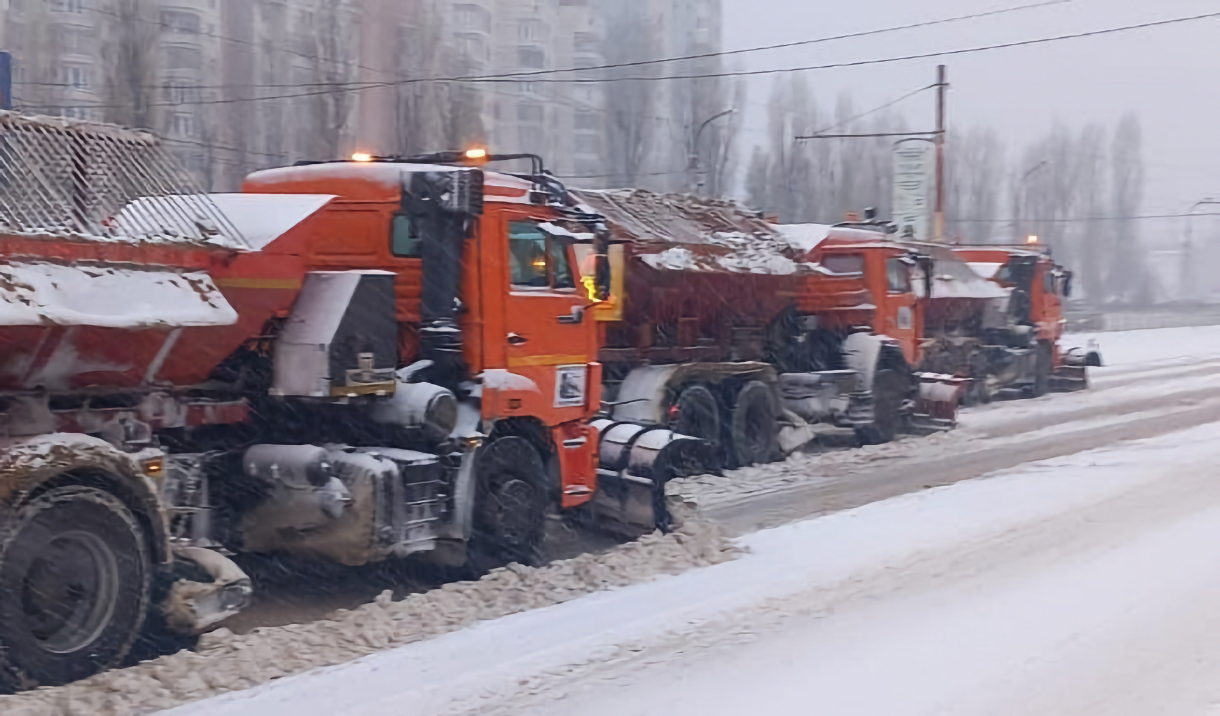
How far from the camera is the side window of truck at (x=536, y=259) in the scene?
9.11 metres

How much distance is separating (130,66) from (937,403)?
2351cm

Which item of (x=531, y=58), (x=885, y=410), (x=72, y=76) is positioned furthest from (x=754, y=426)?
(x=531, y=58)

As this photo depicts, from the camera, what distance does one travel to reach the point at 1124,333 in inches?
2084

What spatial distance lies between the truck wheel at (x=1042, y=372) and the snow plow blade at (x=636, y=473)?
16.7 meters

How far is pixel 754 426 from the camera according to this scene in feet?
49.8

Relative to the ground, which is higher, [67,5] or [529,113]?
[67,5]

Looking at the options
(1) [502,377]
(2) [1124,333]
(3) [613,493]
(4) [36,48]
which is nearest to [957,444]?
(3) [613,493]

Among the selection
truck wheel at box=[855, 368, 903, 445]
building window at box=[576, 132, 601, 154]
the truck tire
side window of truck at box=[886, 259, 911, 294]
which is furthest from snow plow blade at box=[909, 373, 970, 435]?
building window at box=[576, 132, 601, 154]

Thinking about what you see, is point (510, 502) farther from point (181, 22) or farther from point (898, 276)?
point (181, 22)

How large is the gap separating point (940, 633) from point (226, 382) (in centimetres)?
452

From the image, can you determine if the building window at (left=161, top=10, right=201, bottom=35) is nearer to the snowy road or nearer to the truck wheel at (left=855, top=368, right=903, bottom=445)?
the truck wheel at (left=855, top=368, right=903, bottom=445)

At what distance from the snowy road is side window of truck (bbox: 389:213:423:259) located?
2.68 meters

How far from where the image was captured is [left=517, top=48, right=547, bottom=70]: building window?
49562mm

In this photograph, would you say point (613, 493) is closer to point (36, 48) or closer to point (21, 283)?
point (21, 283)
